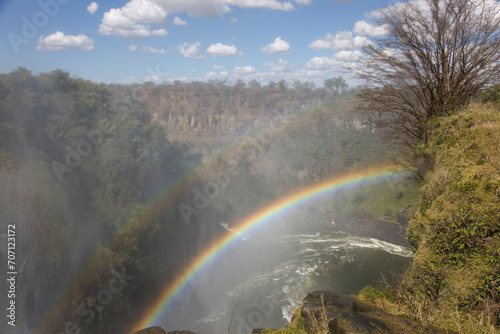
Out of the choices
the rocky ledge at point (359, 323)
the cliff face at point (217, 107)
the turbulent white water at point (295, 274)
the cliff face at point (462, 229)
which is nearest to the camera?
the rocky ledge at point (359, 323)

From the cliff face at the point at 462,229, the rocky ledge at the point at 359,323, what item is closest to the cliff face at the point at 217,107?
the cliff face at the point at 462,229

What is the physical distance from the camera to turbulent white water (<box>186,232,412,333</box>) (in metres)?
24.3

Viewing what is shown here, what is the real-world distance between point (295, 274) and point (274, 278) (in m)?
2.01

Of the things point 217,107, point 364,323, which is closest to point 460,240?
point 364,323

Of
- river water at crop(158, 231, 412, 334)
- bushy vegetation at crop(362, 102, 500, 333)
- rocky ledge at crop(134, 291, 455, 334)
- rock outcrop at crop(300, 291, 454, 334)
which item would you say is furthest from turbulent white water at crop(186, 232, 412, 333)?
rock outcrop at crop(300, 291, 454, 334)

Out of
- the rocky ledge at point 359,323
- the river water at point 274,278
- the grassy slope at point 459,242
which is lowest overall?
the river water at point 274,278

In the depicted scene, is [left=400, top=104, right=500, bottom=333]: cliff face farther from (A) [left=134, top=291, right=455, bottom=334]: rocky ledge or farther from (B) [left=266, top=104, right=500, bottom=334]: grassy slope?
(A) [left=134, top=291, right=455, bottom=334]: rocky ledge

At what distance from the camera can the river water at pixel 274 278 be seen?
24344 millimetres

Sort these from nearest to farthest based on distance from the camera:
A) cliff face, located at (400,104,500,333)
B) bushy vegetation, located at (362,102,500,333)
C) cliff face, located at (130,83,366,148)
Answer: bushy vegetation, located at (362,102,500,333) < cliff face, located at (400,104,500,333) < cliff face, located at (130,83,366,148)

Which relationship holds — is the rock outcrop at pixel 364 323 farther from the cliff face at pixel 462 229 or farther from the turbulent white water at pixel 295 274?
the turbulent white water at pixel 295 274

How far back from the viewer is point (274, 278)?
1176 inches

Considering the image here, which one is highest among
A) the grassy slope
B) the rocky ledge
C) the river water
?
the grassy slope

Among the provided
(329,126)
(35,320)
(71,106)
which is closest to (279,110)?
(329,126)

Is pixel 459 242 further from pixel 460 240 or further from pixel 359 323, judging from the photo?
pixel 359 323
